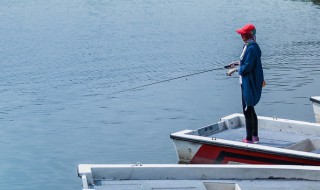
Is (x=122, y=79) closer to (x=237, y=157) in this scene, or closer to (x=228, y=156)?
(x=228, y=156)

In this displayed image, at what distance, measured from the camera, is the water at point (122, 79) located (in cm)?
1573

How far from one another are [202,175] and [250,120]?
8.97 ft

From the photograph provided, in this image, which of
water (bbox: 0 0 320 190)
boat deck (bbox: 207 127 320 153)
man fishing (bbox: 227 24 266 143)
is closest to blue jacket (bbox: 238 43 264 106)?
man fishing (bbox: 227 24 266 143)

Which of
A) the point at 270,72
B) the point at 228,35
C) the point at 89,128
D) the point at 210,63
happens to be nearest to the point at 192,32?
the point at 228,35

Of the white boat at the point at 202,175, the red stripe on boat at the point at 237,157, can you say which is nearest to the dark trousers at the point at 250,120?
the red stripe on boat at the point at 237,157

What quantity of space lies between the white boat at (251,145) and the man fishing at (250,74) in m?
0.36

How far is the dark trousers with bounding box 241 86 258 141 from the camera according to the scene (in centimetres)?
1262

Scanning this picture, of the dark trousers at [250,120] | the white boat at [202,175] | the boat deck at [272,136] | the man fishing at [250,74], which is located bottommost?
the white boat at [202,175]

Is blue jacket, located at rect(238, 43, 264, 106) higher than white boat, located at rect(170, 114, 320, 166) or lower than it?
higher

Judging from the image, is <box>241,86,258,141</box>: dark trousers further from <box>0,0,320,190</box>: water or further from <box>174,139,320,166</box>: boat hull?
<box>0,0,320,190</box>: water

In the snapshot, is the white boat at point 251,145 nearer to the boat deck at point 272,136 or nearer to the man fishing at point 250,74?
the boat deck at point 272,136

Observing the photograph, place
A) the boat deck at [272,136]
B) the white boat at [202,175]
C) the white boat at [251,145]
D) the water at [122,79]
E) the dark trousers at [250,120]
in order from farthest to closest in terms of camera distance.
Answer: the water at [122,79] < the boat deck at [272,136] < the dark trousers at [250,120] < the white boat at [251,145] < the white boat at [202,175]

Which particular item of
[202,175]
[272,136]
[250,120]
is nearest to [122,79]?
[272,136]

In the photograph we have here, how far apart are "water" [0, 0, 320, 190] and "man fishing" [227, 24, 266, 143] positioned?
2.84m
